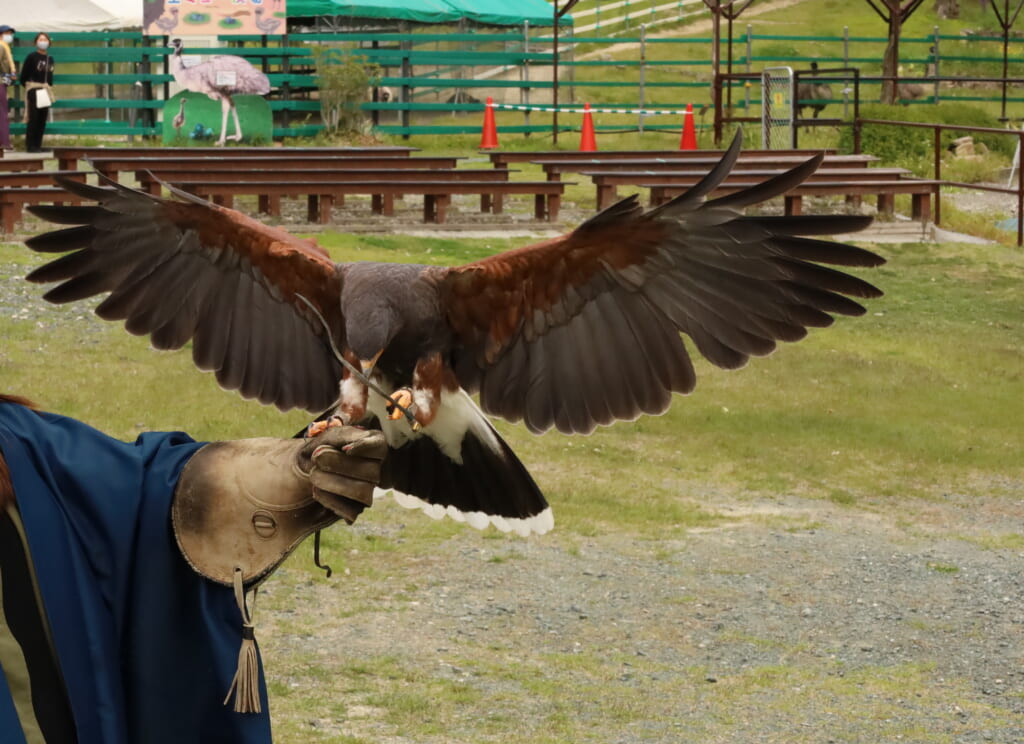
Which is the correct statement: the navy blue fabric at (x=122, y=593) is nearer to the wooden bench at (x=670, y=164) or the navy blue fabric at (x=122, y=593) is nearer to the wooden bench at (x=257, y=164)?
the wooden bench at (x=257, y=164)

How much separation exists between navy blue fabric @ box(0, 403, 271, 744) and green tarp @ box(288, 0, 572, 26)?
1099 inches

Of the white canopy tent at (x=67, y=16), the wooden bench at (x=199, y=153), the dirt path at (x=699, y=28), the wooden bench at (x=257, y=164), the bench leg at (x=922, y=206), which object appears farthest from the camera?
the dirt path at (x=699, y=28)

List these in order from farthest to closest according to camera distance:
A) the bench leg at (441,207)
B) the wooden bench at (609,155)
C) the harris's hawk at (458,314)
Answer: the wooden bench at (609,155) → the bench leg at (441,207) → the harris's hawk at (458,314)

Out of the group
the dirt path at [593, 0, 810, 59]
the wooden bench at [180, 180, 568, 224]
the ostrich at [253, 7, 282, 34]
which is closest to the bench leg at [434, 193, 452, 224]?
the wooden bench at [180, 180, 568, 224]

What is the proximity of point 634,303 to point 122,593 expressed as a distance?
2050 millimetres

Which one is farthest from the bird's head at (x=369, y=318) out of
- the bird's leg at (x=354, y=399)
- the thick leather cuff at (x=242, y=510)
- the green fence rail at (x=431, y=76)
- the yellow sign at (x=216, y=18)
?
the yellow sign at (x=216, y=18)

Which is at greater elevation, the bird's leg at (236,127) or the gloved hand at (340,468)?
the bird's leg at (236,127)

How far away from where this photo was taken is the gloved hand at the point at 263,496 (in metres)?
2.42

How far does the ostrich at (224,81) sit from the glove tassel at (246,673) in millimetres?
20851

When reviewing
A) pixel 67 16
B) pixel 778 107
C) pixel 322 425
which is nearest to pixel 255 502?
pixel 322 425

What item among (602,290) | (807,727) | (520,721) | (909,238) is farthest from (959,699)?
(909,238)

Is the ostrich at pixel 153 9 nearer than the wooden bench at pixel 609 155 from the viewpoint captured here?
No

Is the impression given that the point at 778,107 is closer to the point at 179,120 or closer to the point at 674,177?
the point at 674,177

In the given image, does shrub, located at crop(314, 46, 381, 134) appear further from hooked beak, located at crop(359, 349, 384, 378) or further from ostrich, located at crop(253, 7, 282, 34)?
hooked beak, located at crop(359, 349, 384, 378)
